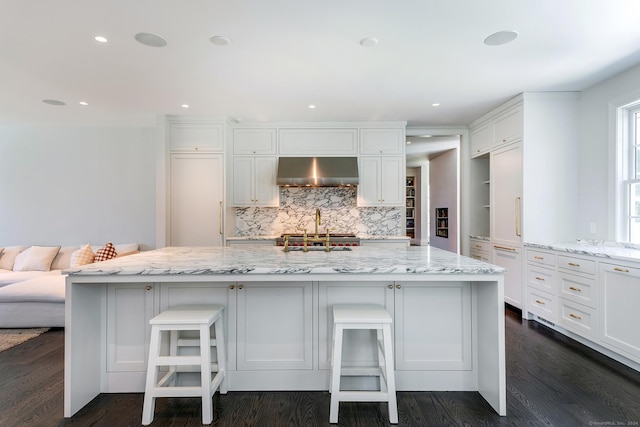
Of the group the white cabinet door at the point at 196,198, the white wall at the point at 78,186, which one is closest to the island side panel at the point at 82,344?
the white cabinet door at the point at 196,198

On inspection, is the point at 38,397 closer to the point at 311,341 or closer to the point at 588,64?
the point at 311,341

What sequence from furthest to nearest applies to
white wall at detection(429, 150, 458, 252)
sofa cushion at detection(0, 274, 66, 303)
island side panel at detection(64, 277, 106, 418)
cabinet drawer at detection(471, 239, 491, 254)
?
white wall at detection(429, 150, 458, 252)
cabinet drawer at detection(471, 239, 491, 254)
sofa cushion at detection(0, 274, 66, 303)
island side panel at detection(64, 277, 106, 418)

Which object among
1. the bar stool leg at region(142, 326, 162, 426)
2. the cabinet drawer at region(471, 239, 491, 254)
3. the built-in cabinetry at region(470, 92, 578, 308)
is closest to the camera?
the bar stool leg at region(142, 326, 162, 426)

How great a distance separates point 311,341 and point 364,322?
0.52m

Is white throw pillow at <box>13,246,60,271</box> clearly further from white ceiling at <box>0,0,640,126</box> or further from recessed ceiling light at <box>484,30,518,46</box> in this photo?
recessed ceiling light at <box>484,30,518,46</box>

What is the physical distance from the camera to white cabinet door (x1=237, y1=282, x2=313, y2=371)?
2.18 metres

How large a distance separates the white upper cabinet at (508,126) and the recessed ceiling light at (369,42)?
90.2 inches

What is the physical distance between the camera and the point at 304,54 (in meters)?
2.81

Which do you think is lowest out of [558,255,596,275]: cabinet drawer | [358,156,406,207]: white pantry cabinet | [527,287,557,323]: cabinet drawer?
[527,287,557,323]: cabinet drawer

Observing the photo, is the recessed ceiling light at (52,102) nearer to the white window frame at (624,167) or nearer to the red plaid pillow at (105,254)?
the red plaid pillow at (105,254)

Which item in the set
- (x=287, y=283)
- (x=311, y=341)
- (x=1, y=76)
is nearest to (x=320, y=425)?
(x=311, y=341)

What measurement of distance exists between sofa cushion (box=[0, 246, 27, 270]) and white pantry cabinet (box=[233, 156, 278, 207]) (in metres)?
3.29

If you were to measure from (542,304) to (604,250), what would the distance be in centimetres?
90

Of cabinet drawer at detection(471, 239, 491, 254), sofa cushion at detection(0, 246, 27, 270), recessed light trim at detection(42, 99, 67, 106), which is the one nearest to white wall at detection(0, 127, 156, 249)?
sofa cushion at detection(0, 246, 27, 270)
